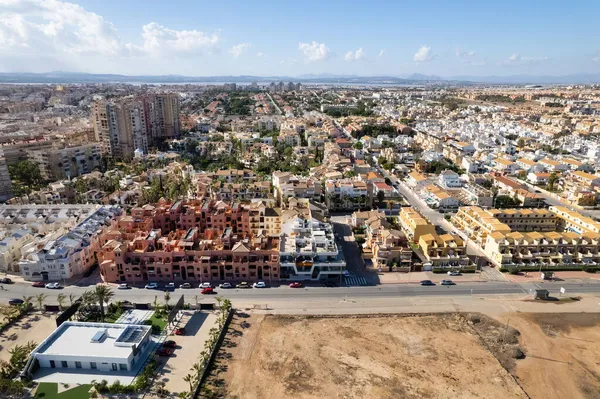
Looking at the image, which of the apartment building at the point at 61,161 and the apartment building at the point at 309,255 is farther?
the apartment building at the point at 61,161

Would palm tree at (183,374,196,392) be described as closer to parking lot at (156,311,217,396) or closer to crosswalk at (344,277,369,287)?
parking lot at (156,311,217,396)

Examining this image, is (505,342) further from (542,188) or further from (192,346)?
(542,188)

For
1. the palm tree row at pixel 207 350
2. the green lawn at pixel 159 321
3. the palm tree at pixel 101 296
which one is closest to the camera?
the palm tree row at pixel 207 350

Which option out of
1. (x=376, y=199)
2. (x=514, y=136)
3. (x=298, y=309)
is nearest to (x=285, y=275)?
(x=298, y=309)

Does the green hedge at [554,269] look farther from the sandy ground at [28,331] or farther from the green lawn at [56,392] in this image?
the sandy ground at [28,331]

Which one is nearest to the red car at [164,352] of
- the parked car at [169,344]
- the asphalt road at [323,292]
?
the parked car at [169,344]

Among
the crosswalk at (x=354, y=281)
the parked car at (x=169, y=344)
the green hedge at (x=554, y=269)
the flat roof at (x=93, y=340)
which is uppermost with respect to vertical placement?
the flat roof at (x=93, y=340)
